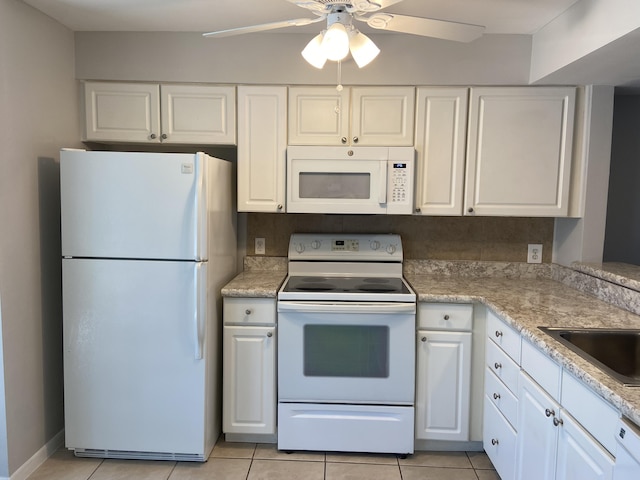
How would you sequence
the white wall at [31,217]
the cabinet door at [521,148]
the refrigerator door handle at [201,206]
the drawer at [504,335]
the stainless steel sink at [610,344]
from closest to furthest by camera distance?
the stainless steel sink at [610,344] → the drawer at [504,335] → the white wall at [31,217] → the refrigerator door handle at [201,206] → the cabinet door at [521,148]

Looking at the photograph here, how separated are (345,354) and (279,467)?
2.19 ft

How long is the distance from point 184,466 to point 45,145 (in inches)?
70.5

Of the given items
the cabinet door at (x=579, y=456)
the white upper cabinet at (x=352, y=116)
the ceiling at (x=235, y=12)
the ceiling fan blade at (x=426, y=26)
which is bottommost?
the cabinet door at (x=579, y=456)

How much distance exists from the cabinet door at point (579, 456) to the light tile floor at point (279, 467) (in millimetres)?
839

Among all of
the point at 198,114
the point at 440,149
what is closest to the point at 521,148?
→ the point at 440,149

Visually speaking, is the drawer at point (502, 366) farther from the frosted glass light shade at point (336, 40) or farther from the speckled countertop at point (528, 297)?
the frosted glass light shade at point (336, 40)

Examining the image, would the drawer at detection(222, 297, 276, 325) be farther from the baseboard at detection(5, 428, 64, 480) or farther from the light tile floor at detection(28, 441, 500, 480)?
the baseboard at detection(5, 428, 64, 480)

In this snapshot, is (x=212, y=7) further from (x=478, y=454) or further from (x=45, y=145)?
(x=478, y=454)

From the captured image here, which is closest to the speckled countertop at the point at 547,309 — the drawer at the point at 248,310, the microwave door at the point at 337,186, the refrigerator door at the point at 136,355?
the microwave door at the point at 337,186

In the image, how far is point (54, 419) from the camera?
2312 millimetres

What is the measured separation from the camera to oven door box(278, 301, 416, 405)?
223 centimetres

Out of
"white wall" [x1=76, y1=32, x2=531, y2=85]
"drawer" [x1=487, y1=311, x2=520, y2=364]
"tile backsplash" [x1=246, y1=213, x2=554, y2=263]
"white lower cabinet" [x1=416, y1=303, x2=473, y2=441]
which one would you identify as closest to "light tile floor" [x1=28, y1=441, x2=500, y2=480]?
"white lower cabinet" [x1=416, y1=303, x2=473, y2=441]

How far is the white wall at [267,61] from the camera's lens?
7.91 feet

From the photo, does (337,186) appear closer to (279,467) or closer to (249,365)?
(249,365)
